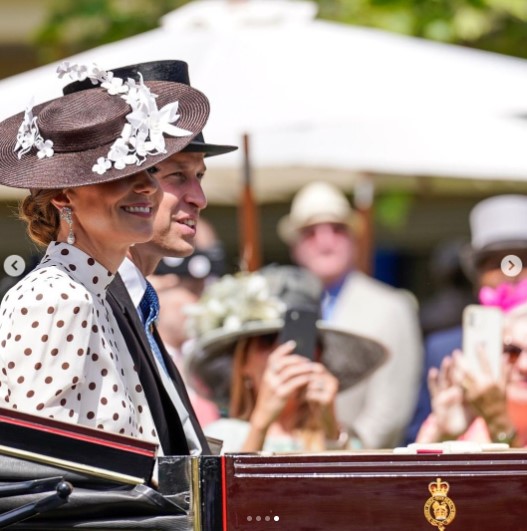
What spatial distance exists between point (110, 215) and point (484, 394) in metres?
2.07

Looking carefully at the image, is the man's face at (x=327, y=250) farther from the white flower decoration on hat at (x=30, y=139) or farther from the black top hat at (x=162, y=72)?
the white flower decoration on hat at (x=30, y=139)

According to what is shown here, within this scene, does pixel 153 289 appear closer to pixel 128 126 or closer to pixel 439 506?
pixel 128 126

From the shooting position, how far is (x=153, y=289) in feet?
12.1

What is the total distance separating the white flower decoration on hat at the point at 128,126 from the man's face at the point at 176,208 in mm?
583

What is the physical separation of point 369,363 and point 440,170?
3055 millimetres

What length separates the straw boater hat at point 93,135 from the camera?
2.96 m

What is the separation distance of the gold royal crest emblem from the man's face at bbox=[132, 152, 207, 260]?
4.18 feet

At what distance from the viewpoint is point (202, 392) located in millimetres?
5500

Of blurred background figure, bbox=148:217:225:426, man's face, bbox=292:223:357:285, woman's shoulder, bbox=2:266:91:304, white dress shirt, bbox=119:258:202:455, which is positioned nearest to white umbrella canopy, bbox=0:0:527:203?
blurred background figure, bbox=148:217:225:426

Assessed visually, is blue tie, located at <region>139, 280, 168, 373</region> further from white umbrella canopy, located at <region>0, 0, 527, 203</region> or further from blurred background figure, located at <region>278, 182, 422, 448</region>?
blurred background figure, located at <region>278, 182, 422, 448</region>

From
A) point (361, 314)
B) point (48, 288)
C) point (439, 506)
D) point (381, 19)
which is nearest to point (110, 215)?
point (48, 288)

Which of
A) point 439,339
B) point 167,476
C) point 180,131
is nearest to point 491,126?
point 439,339

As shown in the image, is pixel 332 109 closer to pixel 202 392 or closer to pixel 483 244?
pixel 483 244

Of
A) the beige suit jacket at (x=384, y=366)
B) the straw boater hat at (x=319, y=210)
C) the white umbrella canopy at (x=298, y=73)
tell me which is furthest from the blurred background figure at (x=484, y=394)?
the straw boater hat at (x=319, y=210)
